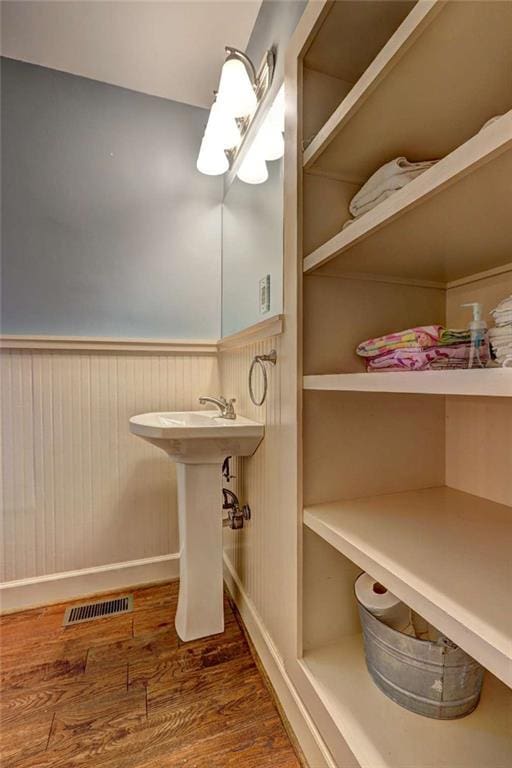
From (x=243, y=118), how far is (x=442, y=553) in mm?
1754

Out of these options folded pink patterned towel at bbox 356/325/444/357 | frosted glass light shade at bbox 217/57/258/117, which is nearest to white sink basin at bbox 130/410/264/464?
folded pink patterned towel at bbox 356/325/444/357

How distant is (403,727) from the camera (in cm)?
78

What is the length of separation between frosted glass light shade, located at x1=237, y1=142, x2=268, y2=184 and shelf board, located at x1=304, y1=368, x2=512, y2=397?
1.00m

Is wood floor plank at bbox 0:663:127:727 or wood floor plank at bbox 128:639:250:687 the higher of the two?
wood floor plank at bbox 128:639:250:687

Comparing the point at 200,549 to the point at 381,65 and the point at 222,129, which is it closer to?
the point at 381,65

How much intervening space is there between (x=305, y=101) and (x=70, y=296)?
48.6 inches

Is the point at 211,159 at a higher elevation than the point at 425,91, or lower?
higher

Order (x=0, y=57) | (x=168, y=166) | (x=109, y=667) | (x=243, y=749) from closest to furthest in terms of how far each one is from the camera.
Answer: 1. (x=243, y=749)
2. (x=109, y=667)
3. (x=0, y=57)
4. (x=168, y=166)

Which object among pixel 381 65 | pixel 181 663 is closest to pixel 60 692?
pixel 181 663

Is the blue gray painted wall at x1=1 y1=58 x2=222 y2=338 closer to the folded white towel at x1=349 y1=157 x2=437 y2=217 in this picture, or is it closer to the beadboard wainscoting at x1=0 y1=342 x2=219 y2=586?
the beadboard wainscoting at x1=0 y1=342 x2=219 y2=586

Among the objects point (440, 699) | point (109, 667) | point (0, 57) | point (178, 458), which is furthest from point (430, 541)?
point (0, 57)

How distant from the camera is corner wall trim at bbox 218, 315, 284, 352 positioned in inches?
41.7

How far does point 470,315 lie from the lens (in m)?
1.08

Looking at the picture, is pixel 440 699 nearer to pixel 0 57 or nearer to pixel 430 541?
pixel 430 541
